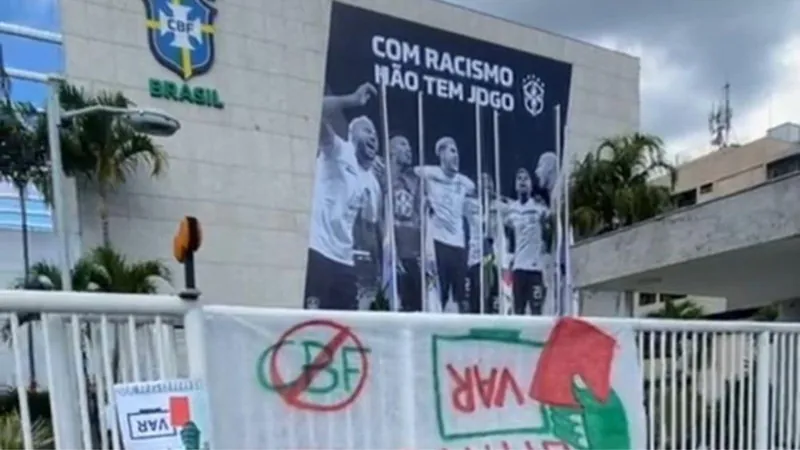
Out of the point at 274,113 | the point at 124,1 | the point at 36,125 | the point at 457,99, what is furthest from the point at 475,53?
the point at 36,125

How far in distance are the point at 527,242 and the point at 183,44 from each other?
493 inches

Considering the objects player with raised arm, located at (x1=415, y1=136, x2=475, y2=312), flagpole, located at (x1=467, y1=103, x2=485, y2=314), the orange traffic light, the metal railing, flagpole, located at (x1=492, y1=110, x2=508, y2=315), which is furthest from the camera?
flagpole, located at (x1=492, y1=110, x2=508, y2=315)

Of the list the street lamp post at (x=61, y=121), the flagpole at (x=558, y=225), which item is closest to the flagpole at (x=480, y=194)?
the flagpole at (x=558, y=225)

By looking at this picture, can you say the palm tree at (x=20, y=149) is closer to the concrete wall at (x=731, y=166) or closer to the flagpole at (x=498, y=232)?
the flagpole at (x=498, y=232)

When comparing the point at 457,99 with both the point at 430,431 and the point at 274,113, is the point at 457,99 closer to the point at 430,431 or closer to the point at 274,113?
the point at 274,113

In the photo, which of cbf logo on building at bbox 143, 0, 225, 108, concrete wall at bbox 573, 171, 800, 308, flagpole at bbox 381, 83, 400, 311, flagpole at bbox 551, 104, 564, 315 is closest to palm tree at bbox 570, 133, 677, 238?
flagpole at bbox 551, 104, 564, 315

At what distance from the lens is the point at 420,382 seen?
335 centimetres

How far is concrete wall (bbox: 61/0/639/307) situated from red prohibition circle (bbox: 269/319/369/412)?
17.1 m

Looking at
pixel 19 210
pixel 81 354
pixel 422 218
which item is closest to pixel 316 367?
pixel 81 354

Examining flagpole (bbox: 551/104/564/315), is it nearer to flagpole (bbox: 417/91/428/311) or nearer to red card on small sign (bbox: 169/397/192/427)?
flagpole (bbox: 417/91/428/311)

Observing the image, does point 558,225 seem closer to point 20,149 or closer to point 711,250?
point 20,149

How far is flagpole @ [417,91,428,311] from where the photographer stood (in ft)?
81.8

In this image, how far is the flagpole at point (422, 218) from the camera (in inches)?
982

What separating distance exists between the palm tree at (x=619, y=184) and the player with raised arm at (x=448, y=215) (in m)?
3.71
